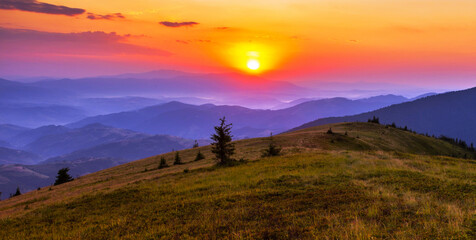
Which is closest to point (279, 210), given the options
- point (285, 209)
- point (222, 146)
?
point (285, 209)

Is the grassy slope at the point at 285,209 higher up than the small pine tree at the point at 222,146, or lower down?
lower down

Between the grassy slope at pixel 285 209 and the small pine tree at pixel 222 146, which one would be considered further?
the small pine tree at pixel 222 146

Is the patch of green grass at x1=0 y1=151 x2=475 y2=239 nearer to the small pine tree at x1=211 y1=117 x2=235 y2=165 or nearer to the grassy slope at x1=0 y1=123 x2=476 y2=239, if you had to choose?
the grassy slope at x1=0 y1=123 x2=476 y2=239

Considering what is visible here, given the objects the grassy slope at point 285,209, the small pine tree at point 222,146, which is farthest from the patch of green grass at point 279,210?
the small pine tree at point 222,146

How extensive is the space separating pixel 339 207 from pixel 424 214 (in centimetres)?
286

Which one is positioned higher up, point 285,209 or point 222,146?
point 222,146

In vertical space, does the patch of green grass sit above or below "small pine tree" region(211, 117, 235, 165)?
below

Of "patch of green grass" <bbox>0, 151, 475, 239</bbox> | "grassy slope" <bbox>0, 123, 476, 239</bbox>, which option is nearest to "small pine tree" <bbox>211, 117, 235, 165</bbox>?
"grassy slope" <bbox>0, 123, 476, 239</bbox>

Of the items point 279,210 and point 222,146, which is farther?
point 222,146

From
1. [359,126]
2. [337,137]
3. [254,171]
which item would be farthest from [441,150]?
[254,171]

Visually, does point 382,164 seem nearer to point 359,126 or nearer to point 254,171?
point 254,171

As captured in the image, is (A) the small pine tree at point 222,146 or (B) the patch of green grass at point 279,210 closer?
(B) the patch of green grass at point 279,210

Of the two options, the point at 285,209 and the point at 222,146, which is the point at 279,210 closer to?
the point at 285,209

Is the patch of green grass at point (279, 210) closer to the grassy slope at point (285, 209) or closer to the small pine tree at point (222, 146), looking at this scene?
the grassy slope at point (285, 209)
